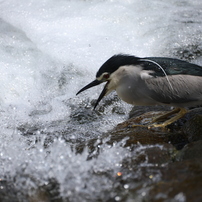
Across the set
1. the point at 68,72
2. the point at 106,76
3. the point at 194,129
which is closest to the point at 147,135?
the point at 194,129

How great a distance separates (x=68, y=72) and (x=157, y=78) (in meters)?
2.03

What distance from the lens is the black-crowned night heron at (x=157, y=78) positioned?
334 cm

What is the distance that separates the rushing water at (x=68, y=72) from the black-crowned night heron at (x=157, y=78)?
617 mm

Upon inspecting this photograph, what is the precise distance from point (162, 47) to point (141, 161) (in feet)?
11.3

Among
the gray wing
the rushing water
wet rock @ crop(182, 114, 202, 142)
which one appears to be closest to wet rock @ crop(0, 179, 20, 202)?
the rushing water

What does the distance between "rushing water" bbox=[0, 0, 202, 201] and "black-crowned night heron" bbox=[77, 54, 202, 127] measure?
2.02 feet

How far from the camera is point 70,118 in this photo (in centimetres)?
412

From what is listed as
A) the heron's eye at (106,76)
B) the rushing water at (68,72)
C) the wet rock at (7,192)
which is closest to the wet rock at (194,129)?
the rushing water at (68,72)

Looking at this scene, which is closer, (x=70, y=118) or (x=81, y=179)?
(x=81, y=179)

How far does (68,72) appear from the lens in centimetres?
508

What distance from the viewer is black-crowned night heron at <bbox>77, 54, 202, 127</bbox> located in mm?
3342

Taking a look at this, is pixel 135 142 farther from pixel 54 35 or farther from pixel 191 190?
pixel 54 35

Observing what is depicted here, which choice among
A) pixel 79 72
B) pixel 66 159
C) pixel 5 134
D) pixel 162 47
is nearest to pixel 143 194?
pixel 66 159

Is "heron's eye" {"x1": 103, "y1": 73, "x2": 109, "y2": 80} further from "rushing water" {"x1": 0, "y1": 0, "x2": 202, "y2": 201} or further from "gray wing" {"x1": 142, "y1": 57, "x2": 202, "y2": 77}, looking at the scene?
"rushing water" {"x1": 0, "y1": 0, "x2": 202, "y2": 201}
